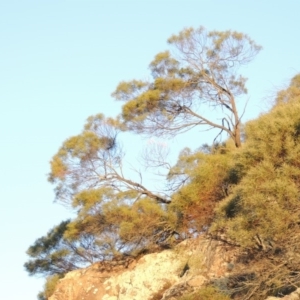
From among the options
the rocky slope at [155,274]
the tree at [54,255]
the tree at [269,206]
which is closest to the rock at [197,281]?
the rocky slope at [155,274]

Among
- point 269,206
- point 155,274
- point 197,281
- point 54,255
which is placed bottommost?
point 269,206

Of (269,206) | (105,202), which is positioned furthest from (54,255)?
(269,206)

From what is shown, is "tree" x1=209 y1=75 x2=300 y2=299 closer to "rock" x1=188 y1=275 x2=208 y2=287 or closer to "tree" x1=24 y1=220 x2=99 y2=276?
"rock" x1=188 y1=275 x2=208 y2=287

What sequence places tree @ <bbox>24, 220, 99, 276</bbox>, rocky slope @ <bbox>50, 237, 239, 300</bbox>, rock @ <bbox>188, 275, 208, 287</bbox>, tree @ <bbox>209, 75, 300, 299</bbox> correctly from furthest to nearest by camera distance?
tree @ <bbox>24, 220, 99, 276</bbox> < rocky slope @ <bbox>50, 237, 239, 300</bbox> < rock @ <bbox>188, 275, 208, 287</bbox> < tree @ <bbox>209, 75, 300, 299</bbox>

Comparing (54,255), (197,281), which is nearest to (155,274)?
(197,281)

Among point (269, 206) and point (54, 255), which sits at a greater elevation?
point (54, 255)

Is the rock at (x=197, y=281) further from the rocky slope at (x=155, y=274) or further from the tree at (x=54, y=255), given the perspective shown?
the tree at (x=54, y=255)

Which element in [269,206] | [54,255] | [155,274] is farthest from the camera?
[54,255]

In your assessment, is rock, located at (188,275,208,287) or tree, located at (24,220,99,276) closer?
rock, located at (188,275,208,287)

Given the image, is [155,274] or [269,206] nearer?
[269,206]

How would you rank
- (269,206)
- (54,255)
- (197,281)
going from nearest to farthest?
(269,206) < (197,281) < (54,255)

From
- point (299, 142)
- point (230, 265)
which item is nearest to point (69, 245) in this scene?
point (230, 265)

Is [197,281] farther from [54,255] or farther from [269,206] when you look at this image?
[54,255]

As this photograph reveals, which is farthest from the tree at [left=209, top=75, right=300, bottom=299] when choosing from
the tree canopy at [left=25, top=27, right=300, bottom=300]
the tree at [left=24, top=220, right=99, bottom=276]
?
the tree at [left=24, top=220, right=99, bottom=276]
